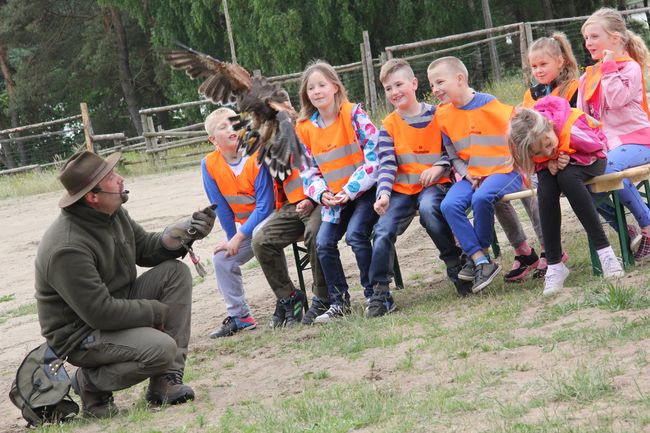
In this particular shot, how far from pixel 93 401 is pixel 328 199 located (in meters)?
2.04

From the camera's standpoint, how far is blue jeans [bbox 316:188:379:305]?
617 cm

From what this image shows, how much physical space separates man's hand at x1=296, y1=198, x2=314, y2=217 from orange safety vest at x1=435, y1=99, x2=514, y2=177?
1.06 m

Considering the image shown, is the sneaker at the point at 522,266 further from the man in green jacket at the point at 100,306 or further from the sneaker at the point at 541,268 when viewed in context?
the man in green jacket at the point at 100,306

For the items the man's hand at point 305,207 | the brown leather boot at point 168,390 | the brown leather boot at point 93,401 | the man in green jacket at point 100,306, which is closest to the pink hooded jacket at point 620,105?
the man's hand at point 305,207

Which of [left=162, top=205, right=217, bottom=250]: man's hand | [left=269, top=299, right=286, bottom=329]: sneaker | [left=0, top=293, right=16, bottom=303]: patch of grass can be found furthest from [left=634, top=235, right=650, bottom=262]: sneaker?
[left=0, top=293, right=16, bottom=303]: patch of grass

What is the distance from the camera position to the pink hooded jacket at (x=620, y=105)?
586 cm

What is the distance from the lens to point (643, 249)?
232 inches

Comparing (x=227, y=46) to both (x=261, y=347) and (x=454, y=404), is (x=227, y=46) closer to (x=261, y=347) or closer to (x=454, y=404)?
(x=261, y=347)

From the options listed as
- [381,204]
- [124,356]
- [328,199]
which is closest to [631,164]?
[381,204]

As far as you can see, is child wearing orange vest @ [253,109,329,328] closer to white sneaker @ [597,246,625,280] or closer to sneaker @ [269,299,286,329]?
sneaker @ [269,299,286,329]

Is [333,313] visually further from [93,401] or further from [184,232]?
[93,401]

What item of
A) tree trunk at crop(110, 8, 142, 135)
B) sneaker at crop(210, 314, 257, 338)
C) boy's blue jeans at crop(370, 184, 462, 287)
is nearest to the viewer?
boy's blue jeans at crop(370, 184, 462, 287)

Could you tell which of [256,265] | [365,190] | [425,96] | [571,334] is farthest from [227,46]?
[571,334]

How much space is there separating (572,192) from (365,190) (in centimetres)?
139
